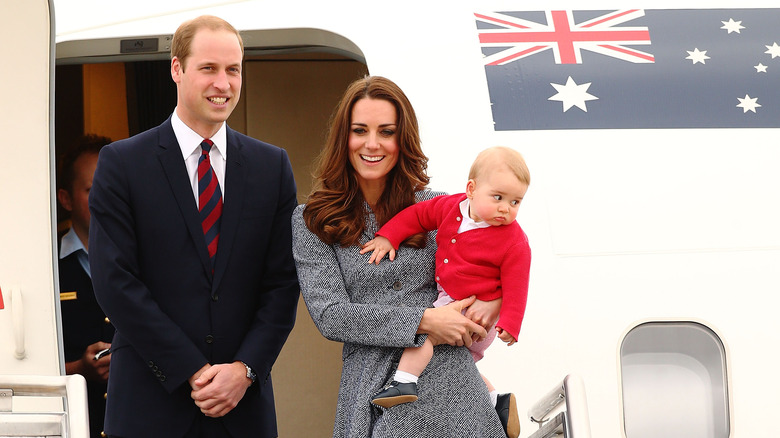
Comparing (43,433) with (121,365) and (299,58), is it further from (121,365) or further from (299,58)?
(299,58)

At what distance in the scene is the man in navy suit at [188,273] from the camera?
2.74 m

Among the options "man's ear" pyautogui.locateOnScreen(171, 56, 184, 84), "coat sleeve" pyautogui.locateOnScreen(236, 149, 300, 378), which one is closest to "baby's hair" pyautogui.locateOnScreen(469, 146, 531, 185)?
"coat sleeve" pyautogui.locateOnScreen(236, 149, 300, 378)

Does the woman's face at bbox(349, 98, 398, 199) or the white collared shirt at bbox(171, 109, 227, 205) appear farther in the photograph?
the white collared shirt at bbox(171, 109, 227, 205)

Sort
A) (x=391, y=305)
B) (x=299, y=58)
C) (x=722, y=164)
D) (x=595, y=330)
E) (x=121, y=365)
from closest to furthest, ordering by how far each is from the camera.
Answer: (x=391, y=305)
(x=121, y=365)
(x=595, y=330)
(x=722, y=164)
(x=299, y=58)

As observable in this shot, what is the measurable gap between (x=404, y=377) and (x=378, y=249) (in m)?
0.37

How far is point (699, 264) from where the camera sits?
355cm

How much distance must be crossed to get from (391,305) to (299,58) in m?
3.38

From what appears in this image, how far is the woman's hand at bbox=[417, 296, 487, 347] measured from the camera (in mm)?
2541

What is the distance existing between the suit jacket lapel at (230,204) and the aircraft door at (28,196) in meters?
0.70

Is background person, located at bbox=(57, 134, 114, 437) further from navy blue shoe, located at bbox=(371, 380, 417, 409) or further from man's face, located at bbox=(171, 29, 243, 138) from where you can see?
navy blue shoe, located at bbox=(371, 380, 417, 409)

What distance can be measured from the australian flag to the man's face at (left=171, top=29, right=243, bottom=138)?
4.15 ft

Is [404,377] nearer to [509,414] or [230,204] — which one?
[509,414]

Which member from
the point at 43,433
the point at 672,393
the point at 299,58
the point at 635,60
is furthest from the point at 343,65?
the point at 43,433

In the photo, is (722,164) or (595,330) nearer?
(595,330)
